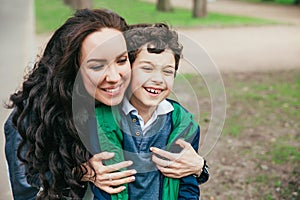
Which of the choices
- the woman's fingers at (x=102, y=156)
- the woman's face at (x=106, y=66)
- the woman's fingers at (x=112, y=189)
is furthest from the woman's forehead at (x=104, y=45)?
the woman's fingers at (x=112, y=189)

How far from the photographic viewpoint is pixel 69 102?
206 cm

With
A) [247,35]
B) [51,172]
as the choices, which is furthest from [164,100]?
[247,35]

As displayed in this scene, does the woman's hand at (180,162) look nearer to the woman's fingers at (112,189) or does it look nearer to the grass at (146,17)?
the woman's fingers at (112,189)

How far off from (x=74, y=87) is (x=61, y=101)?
0.13 meters

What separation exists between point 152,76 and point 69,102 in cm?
39

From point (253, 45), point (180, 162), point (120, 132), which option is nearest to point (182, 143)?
point (180, 162)

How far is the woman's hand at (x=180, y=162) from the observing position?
1.93 m

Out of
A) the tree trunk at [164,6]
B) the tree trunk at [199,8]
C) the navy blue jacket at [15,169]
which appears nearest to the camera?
the navy blue jacket at [15,169]

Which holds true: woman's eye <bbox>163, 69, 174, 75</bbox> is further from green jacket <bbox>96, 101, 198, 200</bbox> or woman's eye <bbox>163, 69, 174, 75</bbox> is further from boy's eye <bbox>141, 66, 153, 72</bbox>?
green jacket <bbox>96, 101, 198, 200</bbox>

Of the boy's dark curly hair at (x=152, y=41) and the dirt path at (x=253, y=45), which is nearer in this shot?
the boy's dark curly hair at (x=152, y=41)

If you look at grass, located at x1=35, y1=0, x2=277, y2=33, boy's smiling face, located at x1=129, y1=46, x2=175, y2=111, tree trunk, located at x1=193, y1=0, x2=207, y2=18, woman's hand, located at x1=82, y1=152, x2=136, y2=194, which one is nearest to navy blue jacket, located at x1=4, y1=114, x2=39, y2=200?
woman's hand, located at x1=82, y1=152, x2=136, y2=194

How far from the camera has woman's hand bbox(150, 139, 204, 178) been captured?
1.93 metres

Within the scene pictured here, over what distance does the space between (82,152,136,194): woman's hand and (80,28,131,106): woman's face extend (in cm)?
21

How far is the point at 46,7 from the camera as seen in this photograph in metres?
19.6
